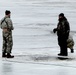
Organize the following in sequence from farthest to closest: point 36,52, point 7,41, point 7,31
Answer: point 36,52 → point 7,41 → point 7,31

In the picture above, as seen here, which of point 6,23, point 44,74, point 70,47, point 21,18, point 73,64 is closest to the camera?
point 44,74

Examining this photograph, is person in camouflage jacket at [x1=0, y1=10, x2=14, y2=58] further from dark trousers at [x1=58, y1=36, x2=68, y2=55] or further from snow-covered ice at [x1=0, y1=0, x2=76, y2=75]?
dark trousers at [x1=58, y1=36, x2=68, y2=55]

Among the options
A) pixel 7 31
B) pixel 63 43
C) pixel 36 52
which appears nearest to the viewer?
pixel 7 31

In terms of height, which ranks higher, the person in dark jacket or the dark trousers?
the person in dark jacket

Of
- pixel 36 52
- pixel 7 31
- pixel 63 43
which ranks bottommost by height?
pixel 36 52

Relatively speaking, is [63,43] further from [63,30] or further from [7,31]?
[7,31]

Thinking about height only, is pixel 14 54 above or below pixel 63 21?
below

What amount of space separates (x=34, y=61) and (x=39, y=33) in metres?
9.39

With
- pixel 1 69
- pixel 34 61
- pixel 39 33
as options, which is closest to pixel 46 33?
pixel 39 33

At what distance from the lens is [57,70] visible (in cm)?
1396

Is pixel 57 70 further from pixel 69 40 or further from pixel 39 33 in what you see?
pixel 39 33

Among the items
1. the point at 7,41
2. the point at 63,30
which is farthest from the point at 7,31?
the point at 63,30

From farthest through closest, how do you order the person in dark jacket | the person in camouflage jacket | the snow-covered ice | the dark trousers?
1. the dark trousers
2. the person in dark jacket
3. the person in camouflage jacket
4. the snow-covered ice

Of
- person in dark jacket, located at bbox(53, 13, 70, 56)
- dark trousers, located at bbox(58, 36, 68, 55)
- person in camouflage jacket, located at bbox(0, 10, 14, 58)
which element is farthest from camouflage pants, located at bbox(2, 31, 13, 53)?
dark trousers, located at bbox(58, 36, 68, 55)
